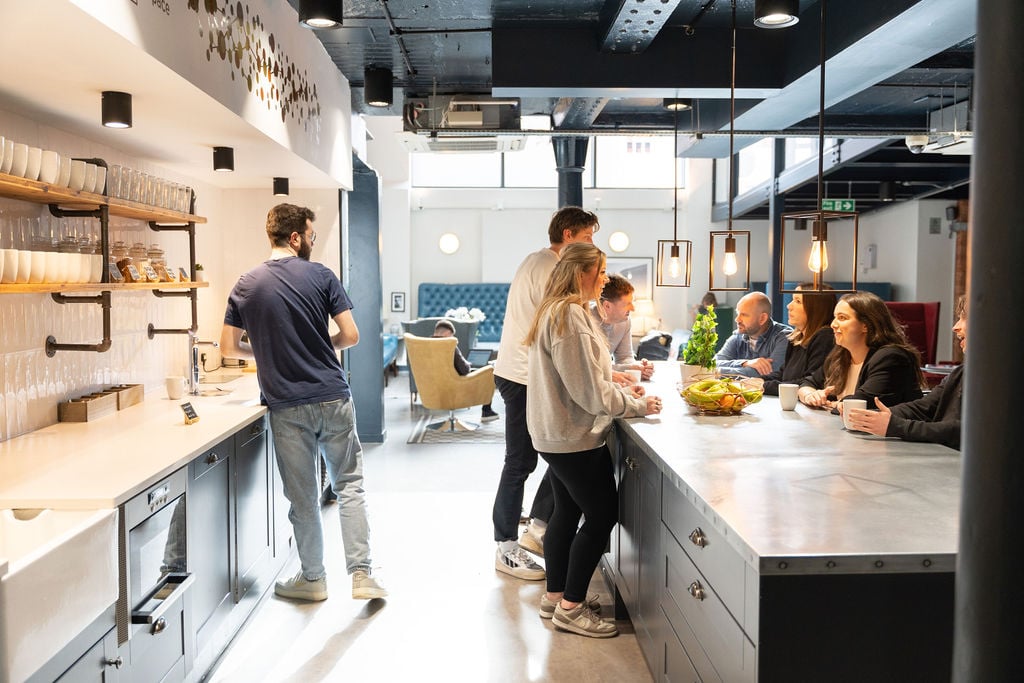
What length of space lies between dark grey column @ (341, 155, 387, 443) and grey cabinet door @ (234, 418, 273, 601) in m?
3.66

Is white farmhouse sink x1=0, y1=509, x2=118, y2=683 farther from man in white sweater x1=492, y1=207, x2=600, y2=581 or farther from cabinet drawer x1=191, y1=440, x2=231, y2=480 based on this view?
man in white sweater x1=492, y1=207, x2=600, y2=581

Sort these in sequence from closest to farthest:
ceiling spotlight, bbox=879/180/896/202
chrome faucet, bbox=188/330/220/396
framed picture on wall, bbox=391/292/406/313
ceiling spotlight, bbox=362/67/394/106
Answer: chrome faucet, bbox=188/330/220/396 < ceiling spotlight, bbox=362/67/394/106 < ceiling spotlight, bbox=879/180/896/202 < framed picture on wall, bbox=391/292/406/313

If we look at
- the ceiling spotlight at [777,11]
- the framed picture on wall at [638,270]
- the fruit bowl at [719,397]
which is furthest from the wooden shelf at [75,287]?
the framed picture on wall at [638,270]

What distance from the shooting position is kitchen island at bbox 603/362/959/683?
70.1 inches

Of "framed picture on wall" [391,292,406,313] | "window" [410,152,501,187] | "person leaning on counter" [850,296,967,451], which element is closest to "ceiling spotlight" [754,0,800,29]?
"person leaning on counter" [850,296,967,451]

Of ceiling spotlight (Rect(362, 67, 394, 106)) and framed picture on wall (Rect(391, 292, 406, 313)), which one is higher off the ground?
ceiling spotlight (Rect(362, 67, 394, 106))

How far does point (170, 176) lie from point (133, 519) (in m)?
2.92

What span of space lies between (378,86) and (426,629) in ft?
13.7

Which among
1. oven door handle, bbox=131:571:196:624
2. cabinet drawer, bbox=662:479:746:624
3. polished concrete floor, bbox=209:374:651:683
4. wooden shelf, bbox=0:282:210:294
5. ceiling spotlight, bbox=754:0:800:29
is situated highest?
ceiling spotlight, bbox=754:0:800:29

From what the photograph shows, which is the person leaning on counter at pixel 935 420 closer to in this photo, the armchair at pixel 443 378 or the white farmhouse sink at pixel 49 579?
the white farmhouse sink at pixel 49 579

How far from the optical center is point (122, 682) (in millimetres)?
2355

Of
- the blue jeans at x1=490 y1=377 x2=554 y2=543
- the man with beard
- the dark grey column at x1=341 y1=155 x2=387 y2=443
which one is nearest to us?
the man with beard

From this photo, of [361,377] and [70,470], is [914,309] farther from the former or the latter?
[70,470]

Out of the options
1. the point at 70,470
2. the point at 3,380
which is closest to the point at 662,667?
the point at 70,470
